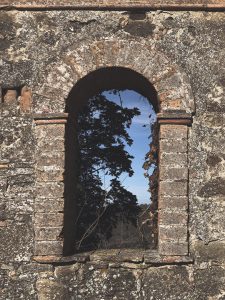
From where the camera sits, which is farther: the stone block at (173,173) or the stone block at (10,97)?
the stone block at (10,97)

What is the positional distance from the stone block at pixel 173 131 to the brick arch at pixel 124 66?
0.19 metres

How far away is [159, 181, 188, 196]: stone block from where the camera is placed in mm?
4578

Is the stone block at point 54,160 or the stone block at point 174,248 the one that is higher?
the stone block at point 54,160

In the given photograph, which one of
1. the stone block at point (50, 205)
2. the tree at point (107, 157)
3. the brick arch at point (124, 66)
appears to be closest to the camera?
the stone block at point (50, 205)

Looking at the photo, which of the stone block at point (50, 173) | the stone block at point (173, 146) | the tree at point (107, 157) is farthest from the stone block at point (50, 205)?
the tree at point (107, 157)

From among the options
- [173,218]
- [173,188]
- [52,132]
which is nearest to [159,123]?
[173,188]

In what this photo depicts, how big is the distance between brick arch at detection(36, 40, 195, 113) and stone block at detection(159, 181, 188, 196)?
2.50 ft

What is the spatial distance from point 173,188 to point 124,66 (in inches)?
53.6

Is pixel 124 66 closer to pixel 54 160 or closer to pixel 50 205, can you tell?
pixel 54 160

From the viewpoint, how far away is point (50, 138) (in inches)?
184

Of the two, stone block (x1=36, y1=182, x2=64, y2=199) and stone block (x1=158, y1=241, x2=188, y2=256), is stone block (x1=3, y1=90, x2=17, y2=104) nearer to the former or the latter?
stone block (x1=36, y1=182, x2=64, y2=199)

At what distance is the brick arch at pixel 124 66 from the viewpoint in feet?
15.5

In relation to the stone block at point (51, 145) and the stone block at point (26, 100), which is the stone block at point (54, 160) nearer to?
the stone block at point (51, 145)

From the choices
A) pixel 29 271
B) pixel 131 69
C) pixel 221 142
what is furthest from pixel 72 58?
pixel 29 271
